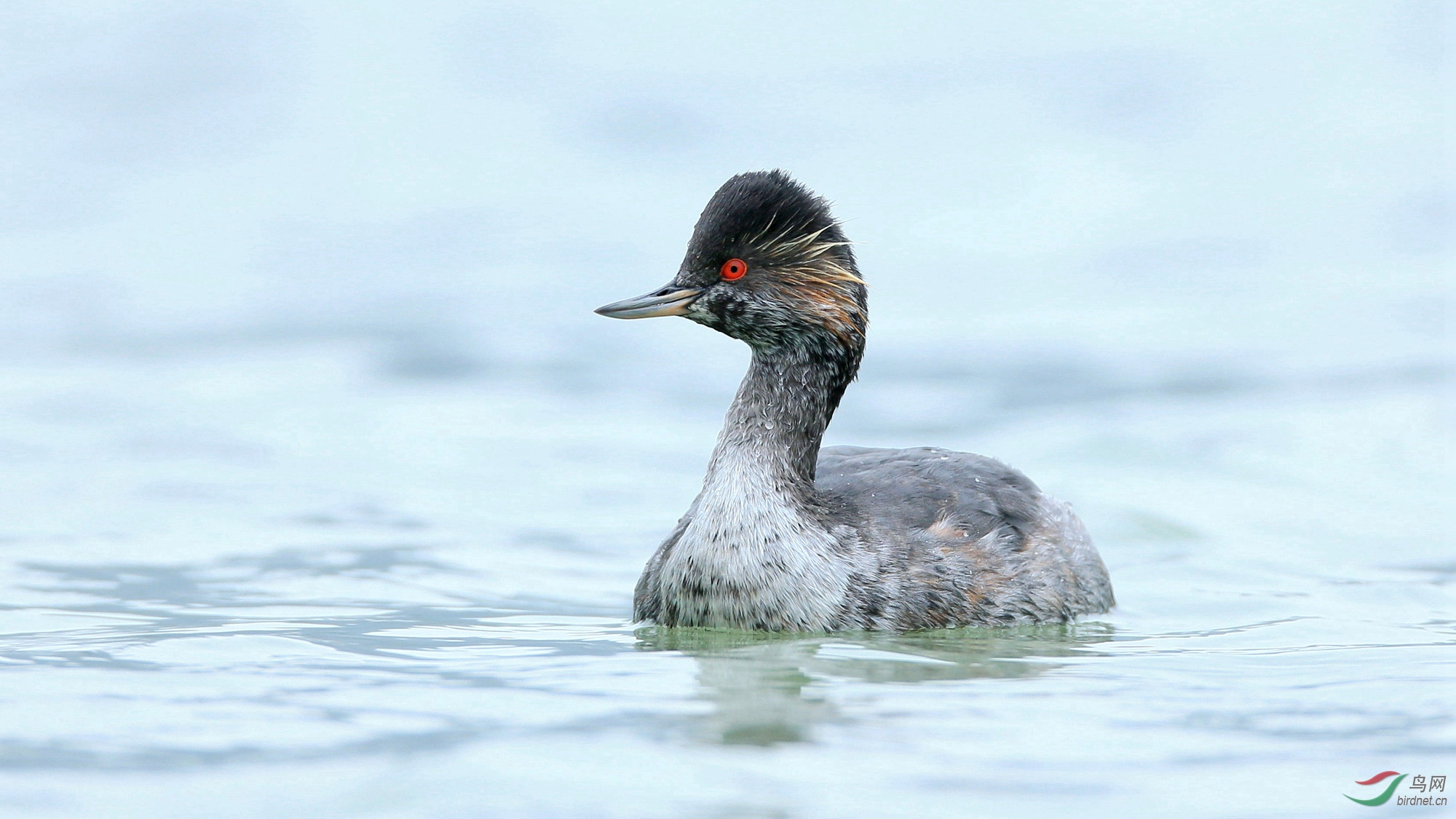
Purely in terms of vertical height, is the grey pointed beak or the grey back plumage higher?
the grey pointed beak

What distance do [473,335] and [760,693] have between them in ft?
35.4

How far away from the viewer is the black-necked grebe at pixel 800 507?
28.8ft

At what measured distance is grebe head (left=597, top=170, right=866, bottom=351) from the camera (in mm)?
9086

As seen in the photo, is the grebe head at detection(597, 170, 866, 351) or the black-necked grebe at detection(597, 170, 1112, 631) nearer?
the black-necked grebe at detection(597, 170, 1112, 631)

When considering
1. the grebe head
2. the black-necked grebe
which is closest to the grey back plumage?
the black-necked grebe

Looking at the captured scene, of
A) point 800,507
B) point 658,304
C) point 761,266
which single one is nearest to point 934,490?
point 800,507

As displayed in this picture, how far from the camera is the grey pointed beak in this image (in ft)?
29.6

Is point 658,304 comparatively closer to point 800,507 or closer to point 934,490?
point 800,507

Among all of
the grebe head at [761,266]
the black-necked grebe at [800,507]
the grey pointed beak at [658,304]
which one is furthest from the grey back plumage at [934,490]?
the grey pointed beak at [658,304]

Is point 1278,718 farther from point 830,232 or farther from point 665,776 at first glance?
point 830,232

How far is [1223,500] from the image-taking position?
1322 cm

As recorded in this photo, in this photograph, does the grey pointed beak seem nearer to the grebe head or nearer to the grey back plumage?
the grebe head

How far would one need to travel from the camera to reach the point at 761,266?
9133mm

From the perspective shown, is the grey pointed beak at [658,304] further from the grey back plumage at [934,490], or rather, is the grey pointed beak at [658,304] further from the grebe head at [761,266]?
the grey back plumage at [934,490]
